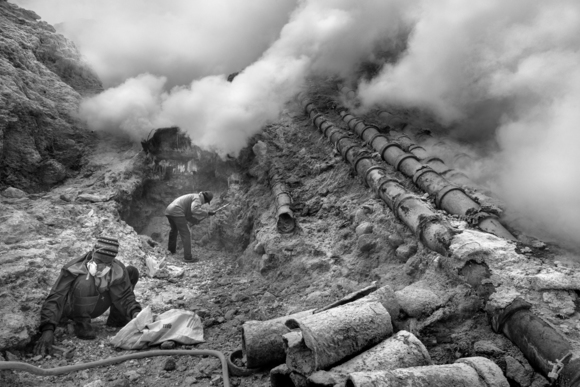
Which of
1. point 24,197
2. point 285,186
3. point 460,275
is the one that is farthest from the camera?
point 285,186

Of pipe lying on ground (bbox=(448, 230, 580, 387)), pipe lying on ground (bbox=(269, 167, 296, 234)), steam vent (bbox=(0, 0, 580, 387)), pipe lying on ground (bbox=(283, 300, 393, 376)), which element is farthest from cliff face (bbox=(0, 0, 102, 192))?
pipe lying on ground (bbox=(448, 230, 580, 387))

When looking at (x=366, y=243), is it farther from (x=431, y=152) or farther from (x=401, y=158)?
(x=431, y=152)

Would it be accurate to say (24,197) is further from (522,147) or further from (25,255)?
(522,147)

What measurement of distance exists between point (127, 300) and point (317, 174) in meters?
3.99

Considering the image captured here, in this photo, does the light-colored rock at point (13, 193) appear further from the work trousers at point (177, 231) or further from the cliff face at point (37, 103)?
the work trousers at point (177, 231)

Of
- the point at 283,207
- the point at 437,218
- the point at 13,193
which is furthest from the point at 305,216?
the point at 13,193

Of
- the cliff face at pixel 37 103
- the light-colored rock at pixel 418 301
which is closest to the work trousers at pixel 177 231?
the cliff face at pixel 37 103

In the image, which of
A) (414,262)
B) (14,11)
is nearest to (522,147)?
(414,262)

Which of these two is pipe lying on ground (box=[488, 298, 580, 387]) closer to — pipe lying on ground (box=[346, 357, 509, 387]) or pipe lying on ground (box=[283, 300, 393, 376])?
pipe lying on ground (box=[346, 357, 509, 387])

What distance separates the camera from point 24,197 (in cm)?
580

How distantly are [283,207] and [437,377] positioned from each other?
4032 millimetres

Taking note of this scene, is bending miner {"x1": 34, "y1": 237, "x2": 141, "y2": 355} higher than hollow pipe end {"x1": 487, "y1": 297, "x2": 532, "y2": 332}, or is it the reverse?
bending miner {"x1": 34, "y1": 237, "x2": 141, "y2": 355}

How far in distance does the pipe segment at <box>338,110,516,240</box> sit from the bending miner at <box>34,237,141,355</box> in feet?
12.5

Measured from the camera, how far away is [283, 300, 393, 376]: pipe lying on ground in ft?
7.64
